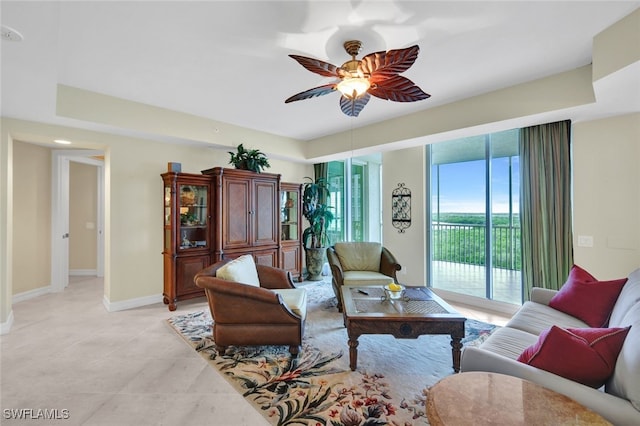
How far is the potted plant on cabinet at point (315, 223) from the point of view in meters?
5.62

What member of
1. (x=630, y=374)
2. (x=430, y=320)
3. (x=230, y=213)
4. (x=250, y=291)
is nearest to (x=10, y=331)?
(x=230, y=213)

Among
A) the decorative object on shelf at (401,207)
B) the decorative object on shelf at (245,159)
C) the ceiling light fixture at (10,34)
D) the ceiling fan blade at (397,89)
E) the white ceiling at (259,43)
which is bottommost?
the decorative object on shelf at (401,207)

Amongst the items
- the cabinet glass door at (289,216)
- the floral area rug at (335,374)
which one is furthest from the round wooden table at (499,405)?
the cabinet glass door at (289,216)

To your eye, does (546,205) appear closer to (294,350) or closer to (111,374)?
(294,350)

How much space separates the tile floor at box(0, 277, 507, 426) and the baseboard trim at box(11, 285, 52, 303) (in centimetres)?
79

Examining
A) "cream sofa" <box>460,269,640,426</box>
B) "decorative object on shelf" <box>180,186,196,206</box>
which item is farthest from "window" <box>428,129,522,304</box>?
"decorative object on shelf" <box>180,186,196,206</box>

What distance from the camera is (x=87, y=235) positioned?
586 cm

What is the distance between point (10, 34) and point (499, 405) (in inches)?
133

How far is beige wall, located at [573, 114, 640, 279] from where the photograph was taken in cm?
280

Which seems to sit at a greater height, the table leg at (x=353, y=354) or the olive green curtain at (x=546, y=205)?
the olive green curtain at (x=546, y=205)

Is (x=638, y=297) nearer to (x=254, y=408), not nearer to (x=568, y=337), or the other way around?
(x=568, y=337)

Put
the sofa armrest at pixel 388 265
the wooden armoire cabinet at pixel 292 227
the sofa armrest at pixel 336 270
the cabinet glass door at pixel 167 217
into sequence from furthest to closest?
1. the wooden armoire cabinet at pixel 292 227
2. the cabinet glass door at pixel 167 217
3. the sofa armrest at pixel 388 265
4. the sofa armrest at pixel 336 270

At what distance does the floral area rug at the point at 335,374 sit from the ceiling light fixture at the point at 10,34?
9.15 ft

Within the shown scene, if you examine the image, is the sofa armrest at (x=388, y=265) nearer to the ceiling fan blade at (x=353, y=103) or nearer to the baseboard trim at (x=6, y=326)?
the ceiling fan blade at (x=353, y=103)
